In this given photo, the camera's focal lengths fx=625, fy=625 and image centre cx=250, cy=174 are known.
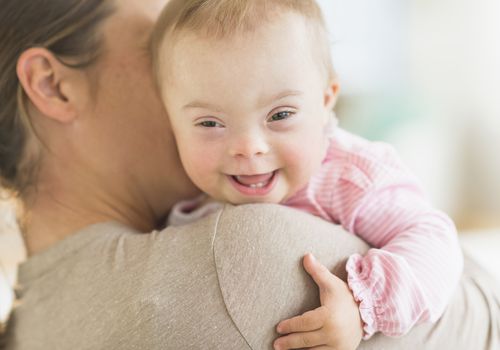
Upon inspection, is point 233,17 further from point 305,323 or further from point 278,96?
point 305,323

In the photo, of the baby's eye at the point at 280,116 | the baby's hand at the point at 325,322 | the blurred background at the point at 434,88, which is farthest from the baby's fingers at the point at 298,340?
the blurred background at the point at 434,88

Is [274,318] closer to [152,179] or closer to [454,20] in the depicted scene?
[152,179]

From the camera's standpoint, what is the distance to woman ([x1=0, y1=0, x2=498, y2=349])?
997mm

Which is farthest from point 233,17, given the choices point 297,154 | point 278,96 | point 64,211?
point 64,211

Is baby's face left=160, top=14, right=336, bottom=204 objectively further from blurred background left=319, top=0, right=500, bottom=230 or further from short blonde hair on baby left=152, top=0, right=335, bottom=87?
blurred background left=319, top=0, right=500, bottom=230

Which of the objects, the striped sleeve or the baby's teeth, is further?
the baby's teeth

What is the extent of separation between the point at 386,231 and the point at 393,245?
0.08 metres

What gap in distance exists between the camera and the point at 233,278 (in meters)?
0.99

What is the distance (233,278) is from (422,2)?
343cm

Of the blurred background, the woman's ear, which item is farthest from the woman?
the blurred background

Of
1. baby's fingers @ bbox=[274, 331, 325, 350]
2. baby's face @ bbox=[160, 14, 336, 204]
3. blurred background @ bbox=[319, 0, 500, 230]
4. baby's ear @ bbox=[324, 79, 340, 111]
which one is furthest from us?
blurred background @ bbox=[319, 0, 500, 230]

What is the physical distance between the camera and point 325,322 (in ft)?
3.21

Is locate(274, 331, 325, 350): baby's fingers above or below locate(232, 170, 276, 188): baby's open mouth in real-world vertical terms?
below

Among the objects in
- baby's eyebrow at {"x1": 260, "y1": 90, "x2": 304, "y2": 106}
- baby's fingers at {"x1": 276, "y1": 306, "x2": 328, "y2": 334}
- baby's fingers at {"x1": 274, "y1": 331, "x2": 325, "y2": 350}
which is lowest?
baby's fingers at {"x1": 274, "y1": 331, "x2": 325, "y2": 350}
